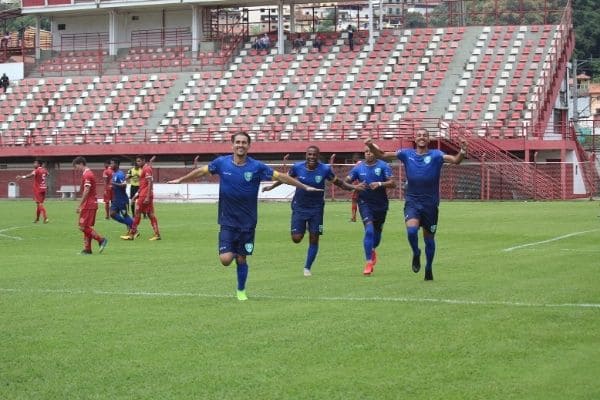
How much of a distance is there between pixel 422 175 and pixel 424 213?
0.53 metres

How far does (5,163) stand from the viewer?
Result: 213ft

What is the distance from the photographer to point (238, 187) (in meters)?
14.5

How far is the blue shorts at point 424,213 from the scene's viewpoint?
16.8 metres

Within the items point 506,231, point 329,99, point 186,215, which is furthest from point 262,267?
point 329,99

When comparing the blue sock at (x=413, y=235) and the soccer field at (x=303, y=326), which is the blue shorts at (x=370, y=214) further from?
the blue sock at (x=413, y=235)

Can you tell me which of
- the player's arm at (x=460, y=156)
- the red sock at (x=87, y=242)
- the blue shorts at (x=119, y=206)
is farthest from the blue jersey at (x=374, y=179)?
the blue shorts at (x=119, y=206)

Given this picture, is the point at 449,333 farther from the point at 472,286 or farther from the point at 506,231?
the point at 506,231

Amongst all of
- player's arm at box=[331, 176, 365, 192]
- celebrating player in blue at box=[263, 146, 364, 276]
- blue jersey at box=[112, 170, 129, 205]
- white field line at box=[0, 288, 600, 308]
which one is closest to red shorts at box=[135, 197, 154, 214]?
blue jersey at box=[112, 170, 129, 205]

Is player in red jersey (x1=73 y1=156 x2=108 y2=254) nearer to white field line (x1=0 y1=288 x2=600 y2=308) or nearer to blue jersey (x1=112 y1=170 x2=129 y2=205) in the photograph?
blue jersey (x1=112 y1=170 x2=129 y2=205)

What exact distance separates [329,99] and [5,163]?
18014 mm

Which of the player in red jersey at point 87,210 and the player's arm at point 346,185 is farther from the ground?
the player's arm at point 346,185

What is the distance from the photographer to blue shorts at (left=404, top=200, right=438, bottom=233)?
1678 centimetres

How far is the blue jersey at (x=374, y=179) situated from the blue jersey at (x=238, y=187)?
413 cm

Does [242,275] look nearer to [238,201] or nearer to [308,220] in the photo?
[238,201]
